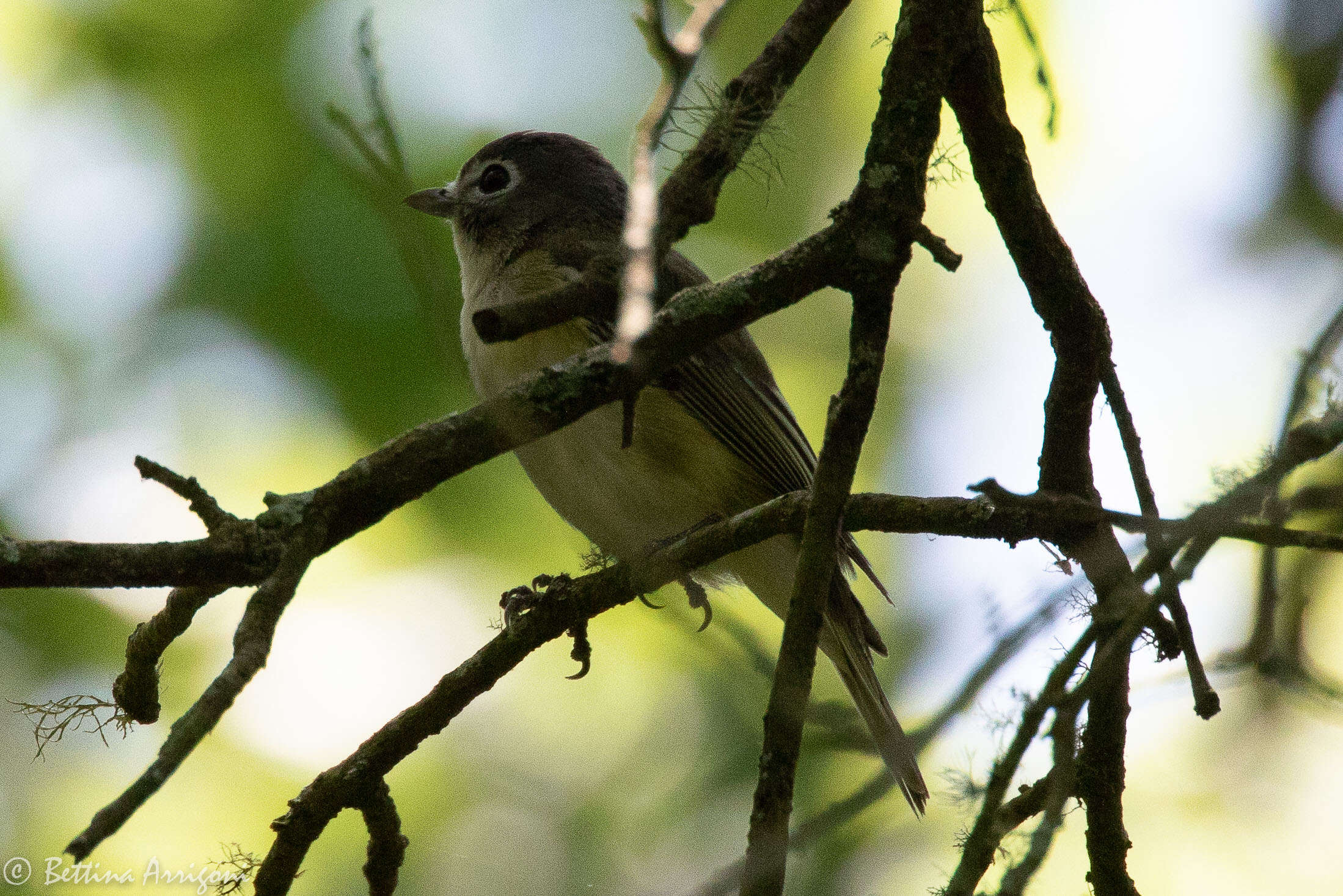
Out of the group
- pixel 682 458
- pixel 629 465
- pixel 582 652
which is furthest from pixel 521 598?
pixel 682 458

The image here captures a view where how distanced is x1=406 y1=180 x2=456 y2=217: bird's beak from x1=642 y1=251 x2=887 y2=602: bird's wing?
4.77 feet

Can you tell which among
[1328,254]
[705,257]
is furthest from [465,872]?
[1328,254]

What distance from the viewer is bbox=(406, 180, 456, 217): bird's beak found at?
233 inches

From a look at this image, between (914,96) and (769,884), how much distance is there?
171 centimetres

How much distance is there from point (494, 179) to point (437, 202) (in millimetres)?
305

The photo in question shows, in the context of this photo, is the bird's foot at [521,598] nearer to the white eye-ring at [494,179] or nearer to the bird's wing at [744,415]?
the bird's wing at [744,415]

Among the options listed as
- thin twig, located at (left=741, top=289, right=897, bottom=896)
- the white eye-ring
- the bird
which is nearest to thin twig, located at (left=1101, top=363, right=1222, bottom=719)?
thin twig, located at (left=741, top=289, right=897, bottom=896)

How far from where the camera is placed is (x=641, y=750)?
21.1 feet

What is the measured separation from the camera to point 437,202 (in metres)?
5.96

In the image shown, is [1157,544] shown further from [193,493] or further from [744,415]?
[744,415]

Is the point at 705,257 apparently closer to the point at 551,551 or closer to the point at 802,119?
the point at 802,119

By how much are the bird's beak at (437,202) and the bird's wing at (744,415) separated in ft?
4.77

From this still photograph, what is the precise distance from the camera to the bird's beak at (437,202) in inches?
233

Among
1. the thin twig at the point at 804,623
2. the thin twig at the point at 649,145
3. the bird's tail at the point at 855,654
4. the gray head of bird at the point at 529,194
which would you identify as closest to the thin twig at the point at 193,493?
the thin twig at the point at 649,145
